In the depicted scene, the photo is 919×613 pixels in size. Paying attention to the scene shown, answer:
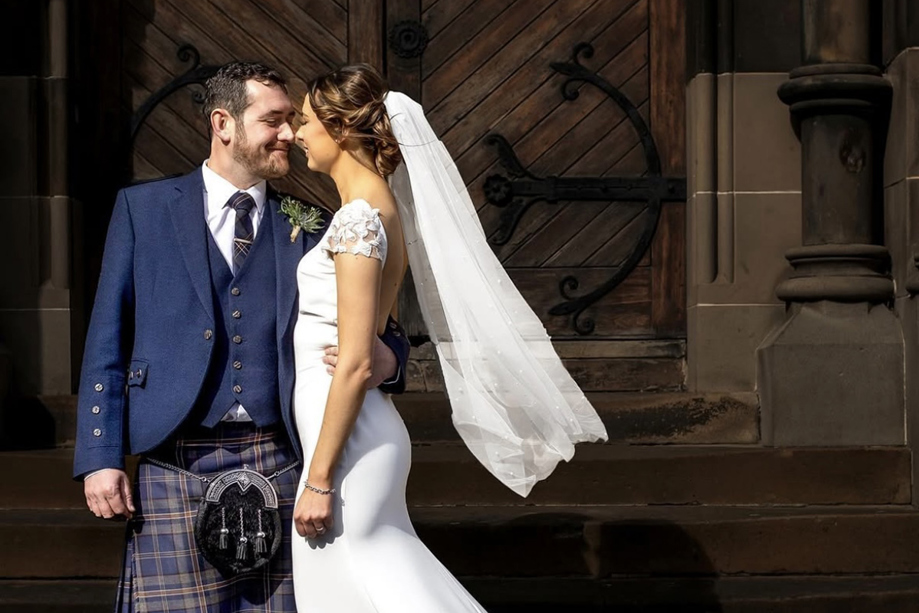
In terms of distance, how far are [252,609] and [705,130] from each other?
3705mm

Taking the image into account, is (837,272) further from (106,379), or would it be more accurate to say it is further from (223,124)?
(106,379)

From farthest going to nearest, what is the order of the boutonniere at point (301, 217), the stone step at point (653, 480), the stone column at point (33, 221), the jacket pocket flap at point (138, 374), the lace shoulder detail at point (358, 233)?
the stone column at point (33, 221)
the stone step at point (653, 480)
the boutonniere at point (301, 217)
the jacket pocket flap at point (138, 374)
the lace shoulder detail at point (358, 233)

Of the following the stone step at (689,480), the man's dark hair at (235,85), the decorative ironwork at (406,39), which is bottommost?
the stone step at (689,480)

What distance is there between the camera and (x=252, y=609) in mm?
3496

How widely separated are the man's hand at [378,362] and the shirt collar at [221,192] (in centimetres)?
45

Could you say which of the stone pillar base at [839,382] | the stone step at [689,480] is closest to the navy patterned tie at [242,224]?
the stone step at [689,480]

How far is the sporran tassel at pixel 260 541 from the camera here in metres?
3.45

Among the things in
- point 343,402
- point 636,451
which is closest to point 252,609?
point 343,402

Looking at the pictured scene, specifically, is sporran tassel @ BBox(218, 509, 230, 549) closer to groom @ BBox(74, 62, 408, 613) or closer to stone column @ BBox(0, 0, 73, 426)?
groom @ BBox(74, 62, 408, 613)

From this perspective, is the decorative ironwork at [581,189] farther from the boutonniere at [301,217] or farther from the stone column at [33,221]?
the boutonniere at [301,217]

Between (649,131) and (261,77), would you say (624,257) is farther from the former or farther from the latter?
(261,77)

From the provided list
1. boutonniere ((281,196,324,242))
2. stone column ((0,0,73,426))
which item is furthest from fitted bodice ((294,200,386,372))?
stone column ((0,0,73,426))

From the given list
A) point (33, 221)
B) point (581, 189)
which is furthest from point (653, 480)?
point (33, 221)

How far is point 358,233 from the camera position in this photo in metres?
3.28
